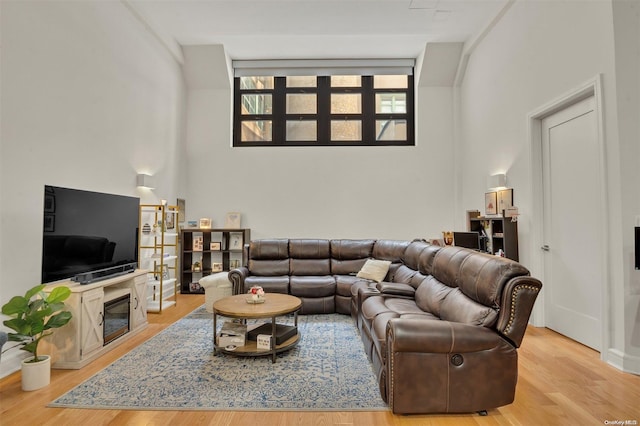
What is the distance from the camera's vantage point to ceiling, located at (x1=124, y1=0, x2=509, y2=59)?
4.48 meters

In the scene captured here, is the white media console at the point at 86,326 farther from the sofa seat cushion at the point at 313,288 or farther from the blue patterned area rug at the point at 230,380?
the sofa seat cushion at the point at 313,288

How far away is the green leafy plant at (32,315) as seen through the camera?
2.31 metres

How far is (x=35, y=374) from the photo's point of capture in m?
2.38

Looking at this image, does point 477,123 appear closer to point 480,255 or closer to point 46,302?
point 480,255

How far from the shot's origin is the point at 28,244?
2795 millimetres

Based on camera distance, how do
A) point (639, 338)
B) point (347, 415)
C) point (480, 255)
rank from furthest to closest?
1. point (639, 338)
2. point (480, 255)
3. point (347, 415)

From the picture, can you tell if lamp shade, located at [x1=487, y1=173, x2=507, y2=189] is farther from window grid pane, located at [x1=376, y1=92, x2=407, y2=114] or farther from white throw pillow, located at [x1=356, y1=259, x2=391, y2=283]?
window grid pane, located at [x1=376, y1=92, x2=407, y2=114]

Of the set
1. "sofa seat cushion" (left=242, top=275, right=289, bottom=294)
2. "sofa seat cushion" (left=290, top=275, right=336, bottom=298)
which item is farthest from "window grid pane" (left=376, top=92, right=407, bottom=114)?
"sofa seat cushion" (left=242, top=275, right=289, bottom=294)

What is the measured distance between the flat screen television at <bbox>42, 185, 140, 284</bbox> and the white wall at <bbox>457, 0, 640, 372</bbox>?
15.0 ft

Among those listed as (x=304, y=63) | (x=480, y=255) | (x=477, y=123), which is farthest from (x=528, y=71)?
(x=304, y=63)

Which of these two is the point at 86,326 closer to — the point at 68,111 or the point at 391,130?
the point at 68,111

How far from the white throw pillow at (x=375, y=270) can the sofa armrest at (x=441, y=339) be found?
2.27 meters

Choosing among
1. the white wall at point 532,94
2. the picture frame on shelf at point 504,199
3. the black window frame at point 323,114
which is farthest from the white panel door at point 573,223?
Answer: the black window frame at point 323,114

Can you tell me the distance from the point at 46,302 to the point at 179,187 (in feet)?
11.9
